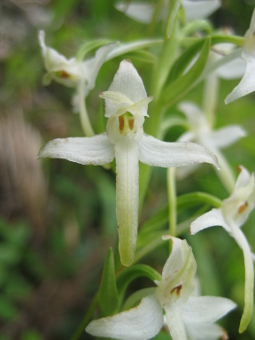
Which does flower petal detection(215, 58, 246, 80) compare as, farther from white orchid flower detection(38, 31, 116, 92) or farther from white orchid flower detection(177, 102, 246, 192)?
white orchid flower detection(38, 31, 116, 92)

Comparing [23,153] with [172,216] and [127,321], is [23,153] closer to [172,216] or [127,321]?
[172,216]

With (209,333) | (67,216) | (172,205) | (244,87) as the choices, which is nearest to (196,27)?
(244,87)

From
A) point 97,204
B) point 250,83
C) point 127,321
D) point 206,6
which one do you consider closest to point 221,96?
point 97,204

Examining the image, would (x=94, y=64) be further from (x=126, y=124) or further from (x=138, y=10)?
(x=138, y=10)

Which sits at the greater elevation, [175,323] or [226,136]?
[226,136]

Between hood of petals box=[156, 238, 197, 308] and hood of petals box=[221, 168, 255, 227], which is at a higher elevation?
hood of petals box=[221, 168, 255, 227]

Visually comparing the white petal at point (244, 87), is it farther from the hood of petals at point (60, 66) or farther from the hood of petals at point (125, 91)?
the hood of petals at point (60, 66)

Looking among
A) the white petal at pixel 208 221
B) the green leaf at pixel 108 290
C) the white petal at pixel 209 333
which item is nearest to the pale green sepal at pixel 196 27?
the white petal at pixel 208 221

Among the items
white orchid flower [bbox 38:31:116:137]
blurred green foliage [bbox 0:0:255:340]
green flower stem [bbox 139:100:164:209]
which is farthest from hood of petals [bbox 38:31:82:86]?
blurred green foliage [bbox 0:0:255:340]
